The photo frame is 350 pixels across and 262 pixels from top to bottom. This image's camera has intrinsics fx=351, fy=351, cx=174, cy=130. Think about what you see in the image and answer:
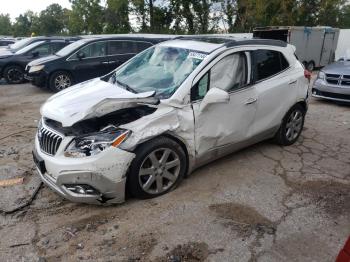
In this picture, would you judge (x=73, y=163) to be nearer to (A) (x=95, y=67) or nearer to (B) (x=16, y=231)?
(B) (x=16, y=231)

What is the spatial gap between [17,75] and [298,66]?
995cm

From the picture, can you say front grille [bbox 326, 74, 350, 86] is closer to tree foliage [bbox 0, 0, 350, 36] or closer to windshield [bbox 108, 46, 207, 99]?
windshield [bbox 108, 46, 207, 99]

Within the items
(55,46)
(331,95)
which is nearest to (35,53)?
(55,46)

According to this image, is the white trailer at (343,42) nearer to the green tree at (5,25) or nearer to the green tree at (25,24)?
the green tree at (25,24)

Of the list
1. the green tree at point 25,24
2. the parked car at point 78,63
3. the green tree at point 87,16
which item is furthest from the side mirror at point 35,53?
the green tree at point 25,24

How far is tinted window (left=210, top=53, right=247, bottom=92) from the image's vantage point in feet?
13.7

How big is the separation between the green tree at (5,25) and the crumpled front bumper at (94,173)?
86553 mm

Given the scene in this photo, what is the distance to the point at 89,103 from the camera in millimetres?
3650

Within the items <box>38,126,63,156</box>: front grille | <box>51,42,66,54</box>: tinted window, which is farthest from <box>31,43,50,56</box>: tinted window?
<box>38,126,63,156</box>: front grille

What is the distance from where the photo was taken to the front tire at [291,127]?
5.28 m

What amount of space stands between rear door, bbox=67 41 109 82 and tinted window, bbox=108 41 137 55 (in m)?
0.20

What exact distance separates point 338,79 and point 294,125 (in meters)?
3.74

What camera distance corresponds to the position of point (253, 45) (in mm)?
4641

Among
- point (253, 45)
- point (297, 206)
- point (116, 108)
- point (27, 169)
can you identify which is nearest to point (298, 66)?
point (253, 45)
